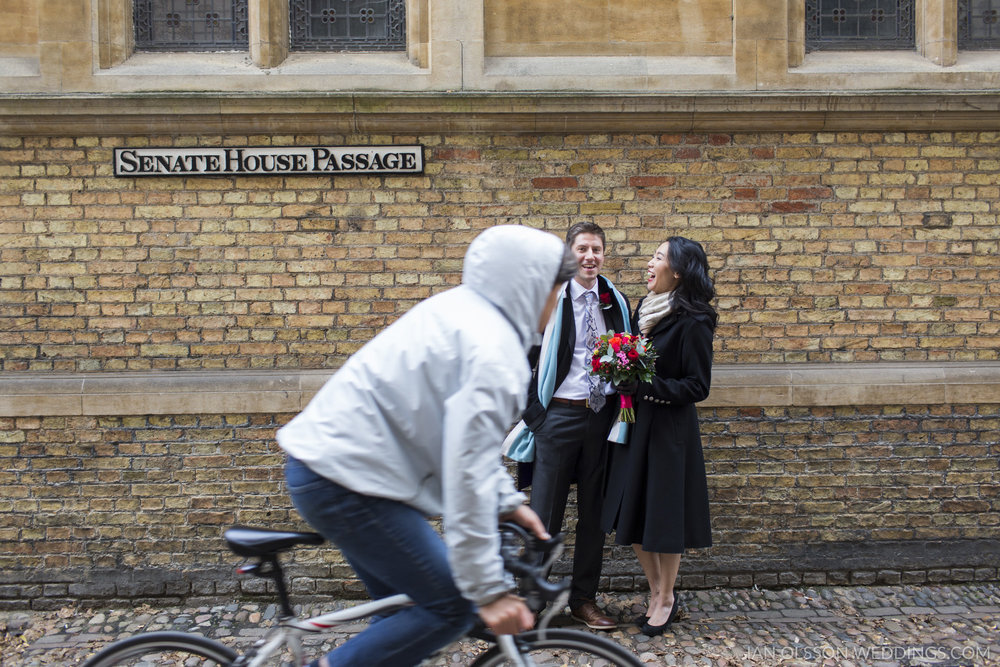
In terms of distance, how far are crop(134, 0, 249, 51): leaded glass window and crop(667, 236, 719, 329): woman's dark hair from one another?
9.86 feet

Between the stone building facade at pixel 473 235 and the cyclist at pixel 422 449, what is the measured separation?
2793mm

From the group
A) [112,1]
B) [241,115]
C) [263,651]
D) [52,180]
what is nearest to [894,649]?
[263,651]

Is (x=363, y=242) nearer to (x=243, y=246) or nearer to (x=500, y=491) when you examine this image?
(x=243, y=246)

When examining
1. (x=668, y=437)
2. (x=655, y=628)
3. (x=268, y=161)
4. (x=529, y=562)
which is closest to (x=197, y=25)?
(x=268, y=161)

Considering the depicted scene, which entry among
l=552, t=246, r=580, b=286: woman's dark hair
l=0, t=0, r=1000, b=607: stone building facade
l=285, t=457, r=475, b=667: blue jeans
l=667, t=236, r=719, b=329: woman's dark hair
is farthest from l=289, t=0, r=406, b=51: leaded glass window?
l=285, t=457, r=475, b=667: blue jeans

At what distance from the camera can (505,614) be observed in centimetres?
234

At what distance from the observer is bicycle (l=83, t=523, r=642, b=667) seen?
2572 millimetres

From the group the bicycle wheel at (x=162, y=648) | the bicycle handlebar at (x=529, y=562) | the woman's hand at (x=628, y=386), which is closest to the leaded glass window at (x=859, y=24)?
the woman's hand at (x=628, y=386)

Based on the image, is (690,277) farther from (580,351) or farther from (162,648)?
(162,648)

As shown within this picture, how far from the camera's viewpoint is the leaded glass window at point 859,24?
220 inches

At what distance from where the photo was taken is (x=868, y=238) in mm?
5391

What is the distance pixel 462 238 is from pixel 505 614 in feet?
10.6

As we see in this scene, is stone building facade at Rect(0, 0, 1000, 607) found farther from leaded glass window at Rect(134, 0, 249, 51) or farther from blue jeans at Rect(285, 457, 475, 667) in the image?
blue jeans at Rect(285, 457, 475, 667)

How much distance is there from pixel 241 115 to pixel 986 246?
181 inches
